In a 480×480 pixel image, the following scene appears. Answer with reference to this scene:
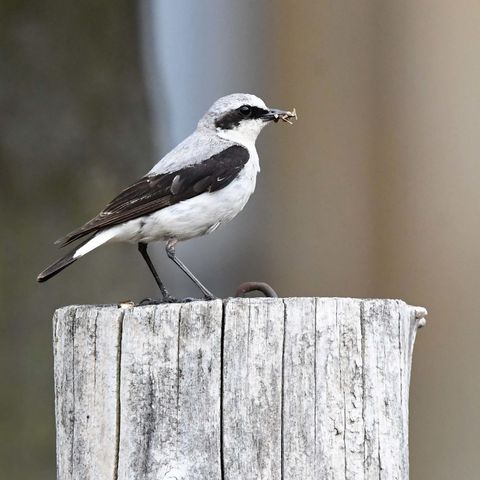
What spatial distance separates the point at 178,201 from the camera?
502 centimetres

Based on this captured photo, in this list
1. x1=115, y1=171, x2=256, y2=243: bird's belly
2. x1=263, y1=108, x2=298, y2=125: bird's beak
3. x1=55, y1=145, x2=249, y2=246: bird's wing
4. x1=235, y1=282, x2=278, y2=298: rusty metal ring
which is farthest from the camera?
x1=263, y1=108, x2=298, y2=125: bird's beak

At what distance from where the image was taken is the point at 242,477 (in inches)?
136

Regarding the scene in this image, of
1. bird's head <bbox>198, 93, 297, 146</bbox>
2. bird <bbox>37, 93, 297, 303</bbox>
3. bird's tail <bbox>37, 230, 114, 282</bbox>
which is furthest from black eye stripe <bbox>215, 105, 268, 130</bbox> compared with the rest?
bird's tail <bbox>37, 230, 114, 282</bbox>

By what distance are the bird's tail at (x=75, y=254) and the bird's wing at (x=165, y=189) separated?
0.13 ft

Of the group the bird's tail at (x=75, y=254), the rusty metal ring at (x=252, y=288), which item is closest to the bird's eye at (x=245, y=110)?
the bird's tail at (x=75, y=254)

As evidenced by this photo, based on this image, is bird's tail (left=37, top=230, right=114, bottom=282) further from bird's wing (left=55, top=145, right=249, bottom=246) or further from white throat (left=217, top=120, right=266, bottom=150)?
white throat (left=217, top=120, right=266, bottom=150)

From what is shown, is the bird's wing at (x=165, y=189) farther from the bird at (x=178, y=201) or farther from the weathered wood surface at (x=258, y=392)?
the weathered wood surface at (x=258, y=392)

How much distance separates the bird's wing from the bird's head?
0.40 m

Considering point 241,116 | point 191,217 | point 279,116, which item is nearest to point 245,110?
point 241,116

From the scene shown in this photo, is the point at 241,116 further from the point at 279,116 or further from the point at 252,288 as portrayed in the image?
the point at 252,288

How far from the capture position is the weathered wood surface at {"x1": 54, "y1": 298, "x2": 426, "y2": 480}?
11.4 ft

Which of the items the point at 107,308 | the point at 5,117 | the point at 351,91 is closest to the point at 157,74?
the point at 5,117

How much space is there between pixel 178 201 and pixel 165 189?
0.25 ft

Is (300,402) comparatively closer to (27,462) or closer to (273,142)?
(27,462)
